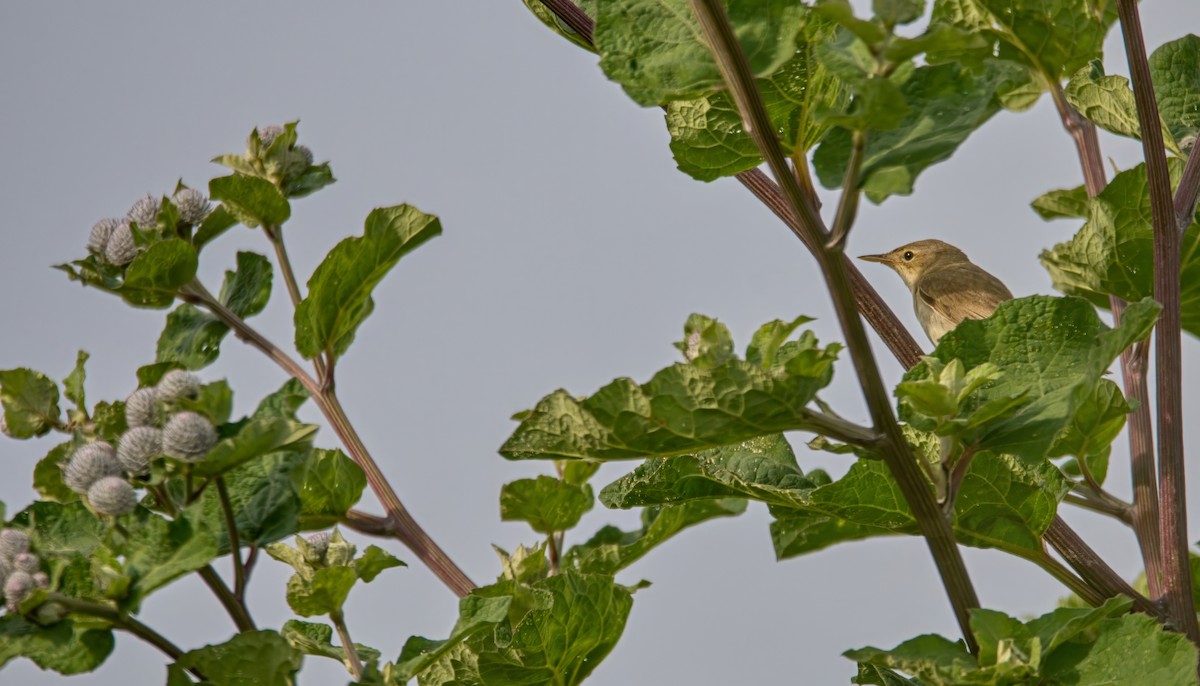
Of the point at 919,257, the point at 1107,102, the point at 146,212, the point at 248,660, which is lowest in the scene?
the point at 248,660

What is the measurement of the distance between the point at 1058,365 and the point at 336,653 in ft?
4.72

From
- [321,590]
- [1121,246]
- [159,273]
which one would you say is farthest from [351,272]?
[1121,246]

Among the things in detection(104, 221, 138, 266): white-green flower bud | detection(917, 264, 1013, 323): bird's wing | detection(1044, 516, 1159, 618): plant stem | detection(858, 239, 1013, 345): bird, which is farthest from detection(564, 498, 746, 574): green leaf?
detection(917, 264, 1013, 323): bird's wing

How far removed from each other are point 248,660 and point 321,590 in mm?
465

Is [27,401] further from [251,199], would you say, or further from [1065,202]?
[1065,202]

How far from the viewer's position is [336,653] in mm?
2604

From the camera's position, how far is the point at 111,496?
186 cm

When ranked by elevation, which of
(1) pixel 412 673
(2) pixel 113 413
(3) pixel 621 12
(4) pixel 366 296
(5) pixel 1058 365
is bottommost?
(1) pixel 412 673

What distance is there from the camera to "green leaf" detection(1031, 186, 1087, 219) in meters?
3.71

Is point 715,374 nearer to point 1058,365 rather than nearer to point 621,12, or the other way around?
point 621,12

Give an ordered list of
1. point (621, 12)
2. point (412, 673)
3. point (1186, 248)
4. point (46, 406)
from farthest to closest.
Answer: point (1186, 248) < point (46, 406) < point (412, 673) < point (621, 12)

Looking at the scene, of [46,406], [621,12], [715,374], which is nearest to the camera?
[715,374]

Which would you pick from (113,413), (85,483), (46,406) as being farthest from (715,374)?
(46,406)

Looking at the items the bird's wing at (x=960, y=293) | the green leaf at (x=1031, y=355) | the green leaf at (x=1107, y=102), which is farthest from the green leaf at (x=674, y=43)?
the bird's wing at (x=960, y=293)
